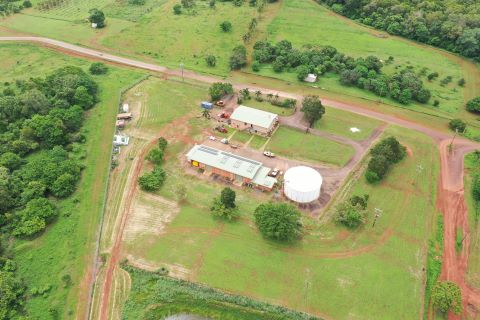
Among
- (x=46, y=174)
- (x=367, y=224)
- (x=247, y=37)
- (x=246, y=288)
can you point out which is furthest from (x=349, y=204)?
(x=247, y=37)

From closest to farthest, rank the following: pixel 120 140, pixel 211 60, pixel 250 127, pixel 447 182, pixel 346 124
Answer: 1. pixel 447 182
2. pixel 120 140
3. pixel 250 127
4. pixel 346 124
5. pixel 211 60

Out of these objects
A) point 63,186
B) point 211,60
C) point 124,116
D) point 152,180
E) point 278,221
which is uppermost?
point 211,60

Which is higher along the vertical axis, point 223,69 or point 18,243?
point 223,69

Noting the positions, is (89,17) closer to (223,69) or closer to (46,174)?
(223,69)

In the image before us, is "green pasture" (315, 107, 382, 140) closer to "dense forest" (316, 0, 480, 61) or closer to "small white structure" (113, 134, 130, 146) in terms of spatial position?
"small white structure" (113, 134, 130, 146)

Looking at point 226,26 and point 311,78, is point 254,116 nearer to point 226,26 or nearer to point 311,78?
point 311,78

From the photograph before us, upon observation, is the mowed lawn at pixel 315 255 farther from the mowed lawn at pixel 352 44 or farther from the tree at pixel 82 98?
the mowed lawn at pixel 352 44

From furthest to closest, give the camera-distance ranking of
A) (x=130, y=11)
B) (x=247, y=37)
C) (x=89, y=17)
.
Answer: (x=130, y=11) → (x=89, y=17) → (x=247, y=37)

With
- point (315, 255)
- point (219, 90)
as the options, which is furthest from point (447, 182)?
point (219, 90)
